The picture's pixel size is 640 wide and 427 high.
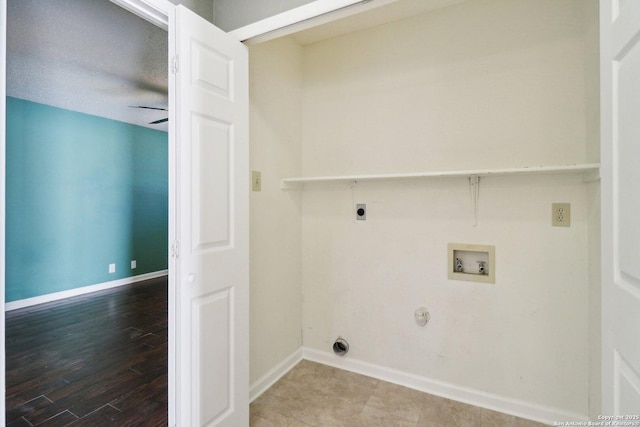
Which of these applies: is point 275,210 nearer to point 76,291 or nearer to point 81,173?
point 81,173

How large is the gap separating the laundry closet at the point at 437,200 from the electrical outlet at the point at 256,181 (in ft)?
0.14

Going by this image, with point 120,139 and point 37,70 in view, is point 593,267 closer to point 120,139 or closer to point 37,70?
point 37,70

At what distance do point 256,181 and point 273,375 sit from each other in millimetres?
1414

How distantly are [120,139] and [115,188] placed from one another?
77 cm

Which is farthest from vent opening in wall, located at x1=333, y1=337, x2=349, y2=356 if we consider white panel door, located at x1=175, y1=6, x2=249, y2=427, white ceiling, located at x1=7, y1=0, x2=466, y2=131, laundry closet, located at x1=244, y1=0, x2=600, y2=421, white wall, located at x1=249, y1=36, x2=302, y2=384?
white ceiling, located at x1=7, y1=0, x2=466, y2=131

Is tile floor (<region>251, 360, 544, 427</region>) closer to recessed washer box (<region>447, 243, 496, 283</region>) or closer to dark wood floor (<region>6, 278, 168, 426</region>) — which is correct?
dark wood floor (<region>6, 278, 168, 426</region>)

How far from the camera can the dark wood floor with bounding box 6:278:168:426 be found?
1.94m

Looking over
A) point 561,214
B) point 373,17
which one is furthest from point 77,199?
point 561,214

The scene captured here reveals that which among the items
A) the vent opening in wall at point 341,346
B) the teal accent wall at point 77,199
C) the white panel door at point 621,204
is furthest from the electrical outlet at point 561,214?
the teal accent wall at point 77,199

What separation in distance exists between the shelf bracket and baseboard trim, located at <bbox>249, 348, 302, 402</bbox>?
1.70 m

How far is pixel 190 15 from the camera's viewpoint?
54.1 inches

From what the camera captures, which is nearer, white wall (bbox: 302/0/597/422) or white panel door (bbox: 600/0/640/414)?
white panel door (bbox: 600/0/640/414)

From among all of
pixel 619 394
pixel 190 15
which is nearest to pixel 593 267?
pixel 619 394

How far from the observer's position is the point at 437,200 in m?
2.07
